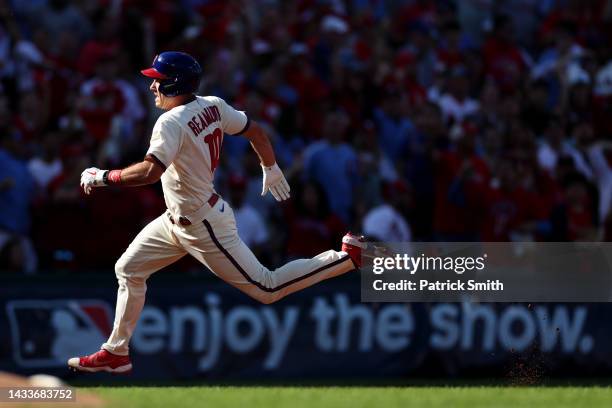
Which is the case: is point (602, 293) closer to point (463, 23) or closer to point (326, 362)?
point (326, 362)

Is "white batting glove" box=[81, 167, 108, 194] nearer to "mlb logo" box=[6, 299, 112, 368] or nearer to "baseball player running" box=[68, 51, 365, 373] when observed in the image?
"baseball player running" box=[68, 51, 365, 373]

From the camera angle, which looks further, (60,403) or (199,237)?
(199,237)

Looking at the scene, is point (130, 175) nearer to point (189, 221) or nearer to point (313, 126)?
point (189, 221)

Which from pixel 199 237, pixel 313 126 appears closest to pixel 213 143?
pixel 199 237

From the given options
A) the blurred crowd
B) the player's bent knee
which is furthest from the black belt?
the blurred crowd

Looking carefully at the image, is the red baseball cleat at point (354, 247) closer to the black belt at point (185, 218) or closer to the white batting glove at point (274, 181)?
the white batting glove at point (274, 181)

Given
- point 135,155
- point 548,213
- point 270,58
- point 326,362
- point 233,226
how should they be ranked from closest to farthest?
point 233,226 → point 326,362 → point 135,155 → point 548,213 → point 270,58

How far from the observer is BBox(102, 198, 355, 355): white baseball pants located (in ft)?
A: 29.1

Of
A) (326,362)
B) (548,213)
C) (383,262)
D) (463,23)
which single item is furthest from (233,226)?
(463,23)

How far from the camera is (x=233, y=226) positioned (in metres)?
8.98

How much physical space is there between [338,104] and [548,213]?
110 inches

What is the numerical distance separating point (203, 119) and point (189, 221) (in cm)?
71

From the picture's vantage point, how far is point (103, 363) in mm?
9172

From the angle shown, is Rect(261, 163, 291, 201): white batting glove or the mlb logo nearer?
Rect(261, 163, 291, 201): white batting glove
